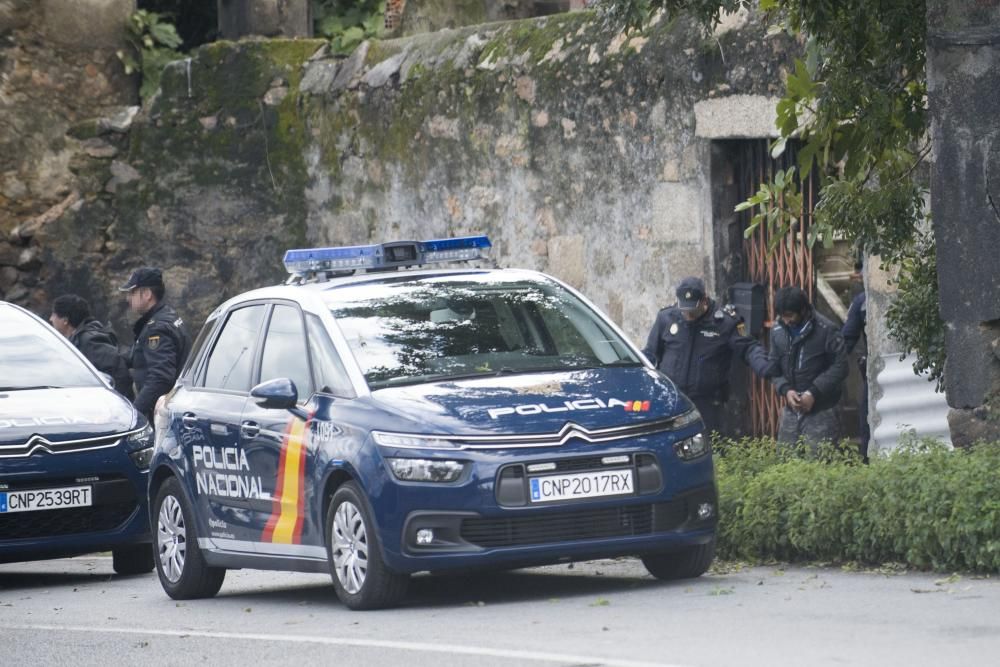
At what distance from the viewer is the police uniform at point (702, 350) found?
1428cm

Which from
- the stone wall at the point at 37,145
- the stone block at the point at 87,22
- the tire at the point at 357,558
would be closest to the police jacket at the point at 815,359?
the tire at the point at 357,558

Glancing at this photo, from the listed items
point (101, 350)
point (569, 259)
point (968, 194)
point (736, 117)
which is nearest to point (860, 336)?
point (736, 117)

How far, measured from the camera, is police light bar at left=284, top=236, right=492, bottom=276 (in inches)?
431

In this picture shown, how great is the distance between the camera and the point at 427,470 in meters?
9.11

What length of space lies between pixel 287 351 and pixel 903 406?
4.77 meters

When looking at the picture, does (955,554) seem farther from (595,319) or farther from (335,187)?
(335,187)

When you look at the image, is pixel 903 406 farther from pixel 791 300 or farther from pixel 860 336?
pixel 791 300

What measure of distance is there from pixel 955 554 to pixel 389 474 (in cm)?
265

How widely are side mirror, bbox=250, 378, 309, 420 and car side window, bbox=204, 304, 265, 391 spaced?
2.45 feet

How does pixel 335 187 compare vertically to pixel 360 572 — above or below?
above

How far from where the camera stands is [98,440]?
12609 mm

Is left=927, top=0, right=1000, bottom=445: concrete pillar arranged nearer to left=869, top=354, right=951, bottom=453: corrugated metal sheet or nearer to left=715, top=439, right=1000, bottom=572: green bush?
left=715, top=439, right=1000, bottom=572: green bush

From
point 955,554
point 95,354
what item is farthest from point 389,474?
point 95,354

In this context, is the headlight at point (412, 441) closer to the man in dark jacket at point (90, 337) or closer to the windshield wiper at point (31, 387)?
the windshield wiper at point (31, 387)
